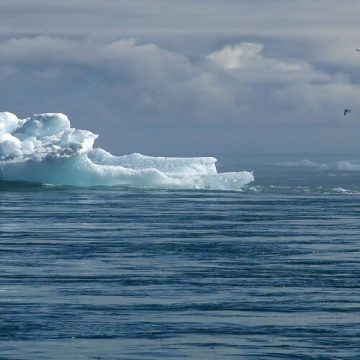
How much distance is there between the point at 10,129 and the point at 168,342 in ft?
174

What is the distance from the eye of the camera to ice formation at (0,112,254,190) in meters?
68.1

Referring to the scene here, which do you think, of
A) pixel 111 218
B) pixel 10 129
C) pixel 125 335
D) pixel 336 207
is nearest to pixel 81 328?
pixel 125 335

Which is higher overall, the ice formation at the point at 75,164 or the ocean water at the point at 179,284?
the ice formation at the point at 75,164

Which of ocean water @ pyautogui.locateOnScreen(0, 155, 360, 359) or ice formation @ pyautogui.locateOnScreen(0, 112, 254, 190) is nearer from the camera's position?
ocean water @ pyautogui.locateOnScreen(0, 155, 360, 359)

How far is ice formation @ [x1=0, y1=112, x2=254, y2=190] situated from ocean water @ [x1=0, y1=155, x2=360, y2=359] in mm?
13380

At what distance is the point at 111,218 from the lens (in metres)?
50.5

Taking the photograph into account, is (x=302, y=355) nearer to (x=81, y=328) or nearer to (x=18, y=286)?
(x=81, y=328)

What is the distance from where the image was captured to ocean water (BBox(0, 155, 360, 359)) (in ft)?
74.9

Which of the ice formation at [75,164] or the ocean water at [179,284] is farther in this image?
the ice formation at [75,164]

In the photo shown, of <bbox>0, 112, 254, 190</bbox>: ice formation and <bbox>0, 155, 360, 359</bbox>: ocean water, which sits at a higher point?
<bbox>0, 112, 254, 190</bbox>: ice formation

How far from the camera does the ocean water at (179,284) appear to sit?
22.8 m

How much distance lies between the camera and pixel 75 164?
2694 inches

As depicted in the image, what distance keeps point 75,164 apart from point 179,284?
128 feet

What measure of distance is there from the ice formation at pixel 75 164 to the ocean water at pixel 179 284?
13380 mm
